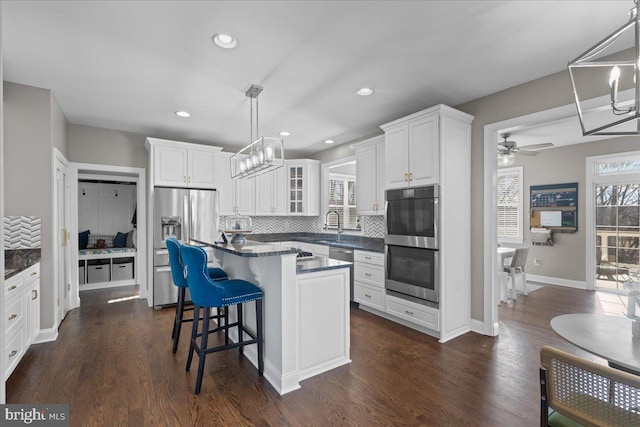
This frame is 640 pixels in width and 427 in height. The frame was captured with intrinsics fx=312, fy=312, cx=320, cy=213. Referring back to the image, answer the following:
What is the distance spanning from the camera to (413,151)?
3.54 m

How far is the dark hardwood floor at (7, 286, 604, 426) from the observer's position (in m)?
2.08

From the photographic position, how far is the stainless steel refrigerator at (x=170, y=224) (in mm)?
4457

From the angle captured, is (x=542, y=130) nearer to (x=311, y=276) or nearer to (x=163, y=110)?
(x=311, y=276)

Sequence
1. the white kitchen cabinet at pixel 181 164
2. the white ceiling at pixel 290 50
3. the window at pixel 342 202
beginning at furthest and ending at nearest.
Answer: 1. the window at pixel 342 202
2. the white kitchen cabinet at pixel 181 164
3. the white ceiling at pixel 290 50

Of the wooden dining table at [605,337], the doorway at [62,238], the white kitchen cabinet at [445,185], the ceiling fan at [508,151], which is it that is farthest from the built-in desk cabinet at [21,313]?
the ceiling fan at [508,151]

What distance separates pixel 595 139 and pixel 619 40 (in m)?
3.81

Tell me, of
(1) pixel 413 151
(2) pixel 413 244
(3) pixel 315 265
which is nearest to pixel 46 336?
(3) pixel 315 265

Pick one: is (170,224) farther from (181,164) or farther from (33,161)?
(33,161)

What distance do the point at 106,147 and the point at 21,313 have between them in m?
2.67

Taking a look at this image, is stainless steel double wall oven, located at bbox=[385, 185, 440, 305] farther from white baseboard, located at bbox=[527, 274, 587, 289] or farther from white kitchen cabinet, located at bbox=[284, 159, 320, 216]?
white baseboard, located at bbox=[527, 274, 587, 289]

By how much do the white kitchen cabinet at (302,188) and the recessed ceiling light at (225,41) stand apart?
138 inches

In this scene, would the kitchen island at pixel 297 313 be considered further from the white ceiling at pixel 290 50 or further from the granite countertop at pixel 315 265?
the white ceiling at pixel 290 50

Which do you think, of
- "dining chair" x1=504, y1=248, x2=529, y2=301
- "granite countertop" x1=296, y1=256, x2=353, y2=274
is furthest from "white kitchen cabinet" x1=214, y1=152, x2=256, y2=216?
"dining chair" x1=504, y1=248, x2=529, y2=301

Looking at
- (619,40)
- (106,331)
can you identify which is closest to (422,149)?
(619,40)
